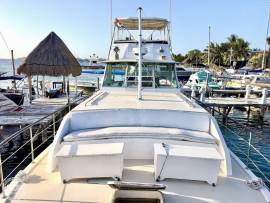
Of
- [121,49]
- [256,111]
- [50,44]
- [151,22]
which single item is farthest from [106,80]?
[256,111]

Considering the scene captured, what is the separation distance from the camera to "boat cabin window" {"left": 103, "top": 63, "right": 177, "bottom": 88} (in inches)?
353

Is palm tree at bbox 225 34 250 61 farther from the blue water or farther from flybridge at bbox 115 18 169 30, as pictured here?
flybridge at bbox 115 18 169 30

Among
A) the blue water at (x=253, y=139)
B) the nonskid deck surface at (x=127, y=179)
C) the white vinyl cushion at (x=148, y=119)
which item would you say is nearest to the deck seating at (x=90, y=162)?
the nonskid deck surface at (x=127, y=179)

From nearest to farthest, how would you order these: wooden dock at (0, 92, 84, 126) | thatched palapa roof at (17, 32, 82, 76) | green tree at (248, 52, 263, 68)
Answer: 1. wooden dock at (0, 92, 84, 126)
2. thatched palapa roof at (17, 32, 82, 76)
3. green tree at (248, 52, 263, 68)

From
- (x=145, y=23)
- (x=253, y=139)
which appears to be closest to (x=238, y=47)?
(x=253, y=139)

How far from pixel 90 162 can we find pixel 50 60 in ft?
46.0

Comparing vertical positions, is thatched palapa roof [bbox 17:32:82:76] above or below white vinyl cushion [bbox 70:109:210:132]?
above

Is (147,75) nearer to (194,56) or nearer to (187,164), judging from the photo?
(187,164)

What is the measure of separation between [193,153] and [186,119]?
4.26 ft

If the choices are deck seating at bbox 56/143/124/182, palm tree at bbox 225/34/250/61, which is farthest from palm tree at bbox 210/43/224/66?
deck seating at bbox 56/143/124/182

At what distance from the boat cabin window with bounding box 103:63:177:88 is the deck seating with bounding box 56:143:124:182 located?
4.90 m

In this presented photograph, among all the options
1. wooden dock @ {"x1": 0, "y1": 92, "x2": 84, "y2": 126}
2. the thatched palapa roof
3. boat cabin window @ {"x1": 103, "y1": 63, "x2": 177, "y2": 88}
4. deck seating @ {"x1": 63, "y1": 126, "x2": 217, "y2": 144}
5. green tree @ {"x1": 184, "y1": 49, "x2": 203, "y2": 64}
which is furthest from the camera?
green tree @ {"x1": 184, "y1": 49, "x2": 203, "y2": 64}

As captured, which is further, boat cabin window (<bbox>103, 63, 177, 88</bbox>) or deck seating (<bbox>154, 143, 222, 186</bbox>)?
boat cabin window (<bbox>103, 63, 177, 88</bbox>)

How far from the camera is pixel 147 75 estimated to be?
9.01 meters
